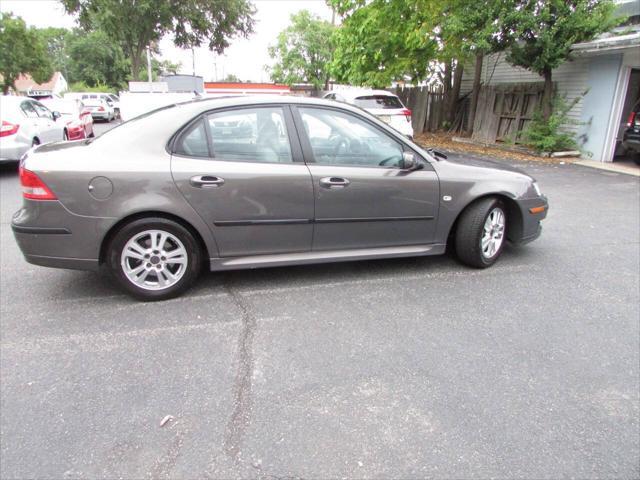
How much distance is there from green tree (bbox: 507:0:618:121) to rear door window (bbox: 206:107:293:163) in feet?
31.1

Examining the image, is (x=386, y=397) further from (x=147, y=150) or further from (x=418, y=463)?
(x=147, y=150)

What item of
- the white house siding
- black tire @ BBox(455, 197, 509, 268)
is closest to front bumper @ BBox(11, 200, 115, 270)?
black tire @ BBox(455, 197, 509, 268)

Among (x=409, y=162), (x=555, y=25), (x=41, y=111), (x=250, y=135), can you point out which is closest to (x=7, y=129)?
(x=41, y=111)

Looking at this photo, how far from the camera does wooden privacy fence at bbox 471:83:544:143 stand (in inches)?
544

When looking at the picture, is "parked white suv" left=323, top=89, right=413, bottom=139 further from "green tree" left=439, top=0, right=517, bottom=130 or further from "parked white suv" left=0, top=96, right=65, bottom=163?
"parked white suv" left=0, top=96, right=65, bottom=163

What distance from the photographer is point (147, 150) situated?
3.51m

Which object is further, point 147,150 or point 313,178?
point 313,178

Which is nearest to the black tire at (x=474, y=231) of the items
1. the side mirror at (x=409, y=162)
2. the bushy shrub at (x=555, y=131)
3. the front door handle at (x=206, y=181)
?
the side mirror at (x=409, y=162)

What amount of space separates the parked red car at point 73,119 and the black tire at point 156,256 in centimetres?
938

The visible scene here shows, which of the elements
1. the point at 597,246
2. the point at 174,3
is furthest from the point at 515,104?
the point at 174,3

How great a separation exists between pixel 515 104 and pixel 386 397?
14165mm

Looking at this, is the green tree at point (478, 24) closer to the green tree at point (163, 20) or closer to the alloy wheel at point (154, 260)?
the alloy wheel at point (154, 260)

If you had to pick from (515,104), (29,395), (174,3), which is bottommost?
(29,395)

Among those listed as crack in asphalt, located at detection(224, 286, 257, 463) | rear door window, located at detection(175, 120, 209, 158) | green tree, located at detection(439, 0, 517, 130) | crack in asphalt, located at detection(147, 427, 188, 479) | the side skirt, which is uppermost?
green tree, located at detection(439, 0, 517, 130)
